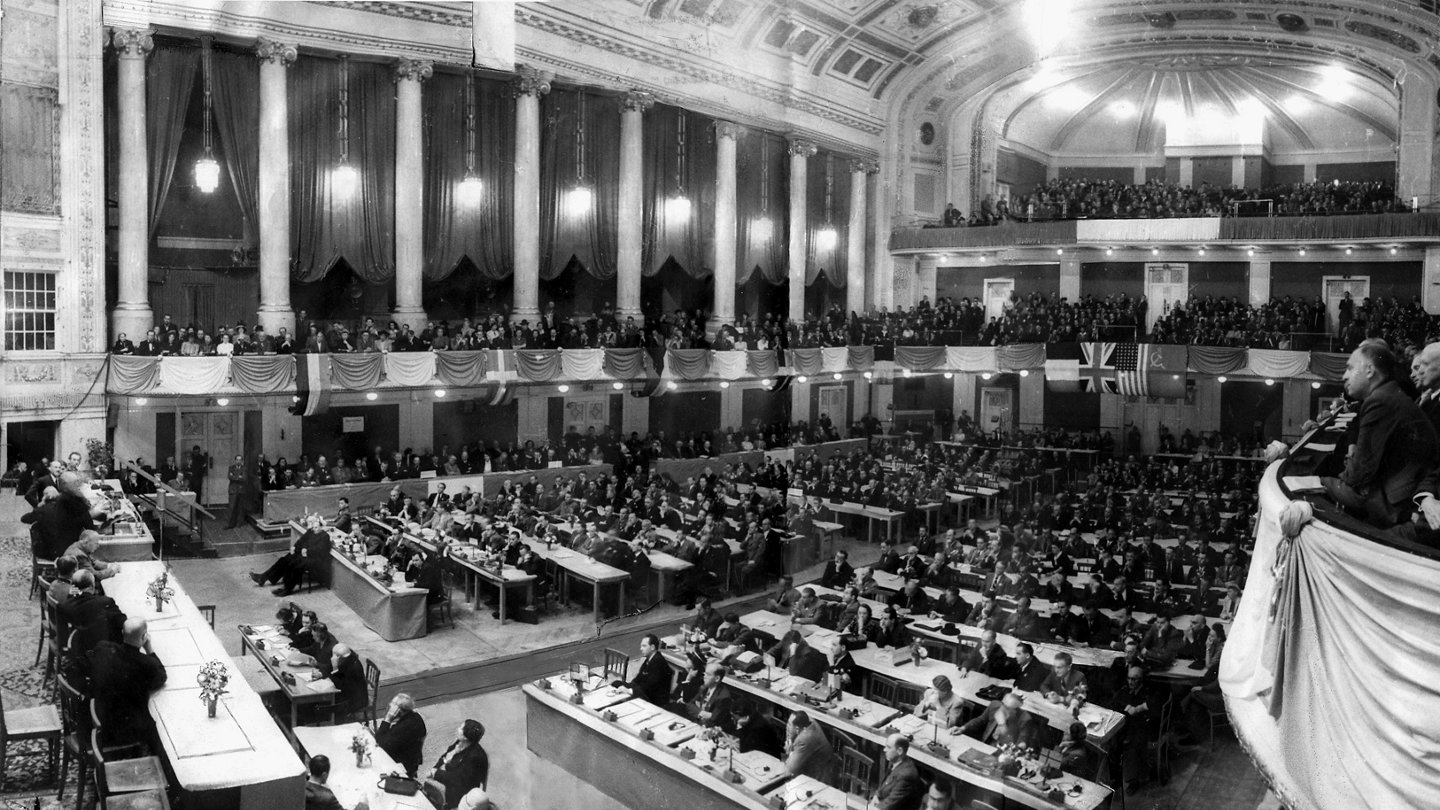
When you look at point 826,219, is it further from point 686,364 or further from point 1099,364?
point 686,364

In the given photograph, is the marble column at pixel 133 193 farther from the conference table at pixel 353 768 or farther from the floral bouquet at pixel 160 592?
the conference table at pixel 353 768

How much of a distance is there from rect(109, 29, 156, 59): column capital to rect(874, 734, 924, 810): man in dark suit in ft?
64.0

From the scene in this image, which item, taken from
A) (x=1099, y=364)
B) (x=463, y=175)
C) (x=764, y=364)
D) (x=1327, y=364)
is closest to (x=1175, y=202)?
(x=1099, y=364)

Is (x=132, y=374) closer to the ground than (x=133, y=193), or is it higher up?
closer to the ground

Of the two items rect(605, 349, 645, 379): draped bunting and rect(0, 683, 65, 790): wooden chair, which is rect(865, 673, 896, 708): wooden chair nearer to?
rect(0, 683, 65, 790): wooden chair

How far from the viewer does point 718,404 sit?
26453mm

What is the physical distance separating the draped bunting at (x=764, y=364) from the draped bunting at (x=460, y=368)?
22.6ft

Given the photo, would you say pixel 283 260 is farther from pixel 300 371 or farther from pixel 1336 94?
pixel 1336 94

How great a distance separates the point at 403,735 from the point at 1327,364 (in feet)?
85.0

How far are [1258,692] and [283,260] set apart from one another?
70.3 ft

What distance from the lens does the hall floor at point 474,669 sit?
388 inches

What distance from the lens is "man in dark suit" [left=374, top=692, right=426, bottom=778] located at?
9562 millimetres

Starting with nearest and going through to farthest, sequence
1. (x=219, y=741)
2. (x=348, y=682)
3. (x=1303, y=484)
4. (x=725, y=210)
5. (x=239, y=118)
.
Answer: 1. (x=1303, y=484)
2. (x=219, y=741)
3. (x=348, y=682)
4. (x=239, y=118)
5. (x=725, y=210)

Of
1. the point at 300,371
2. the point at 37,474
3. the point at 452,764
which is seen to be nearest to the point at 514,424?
the point at 300,371
